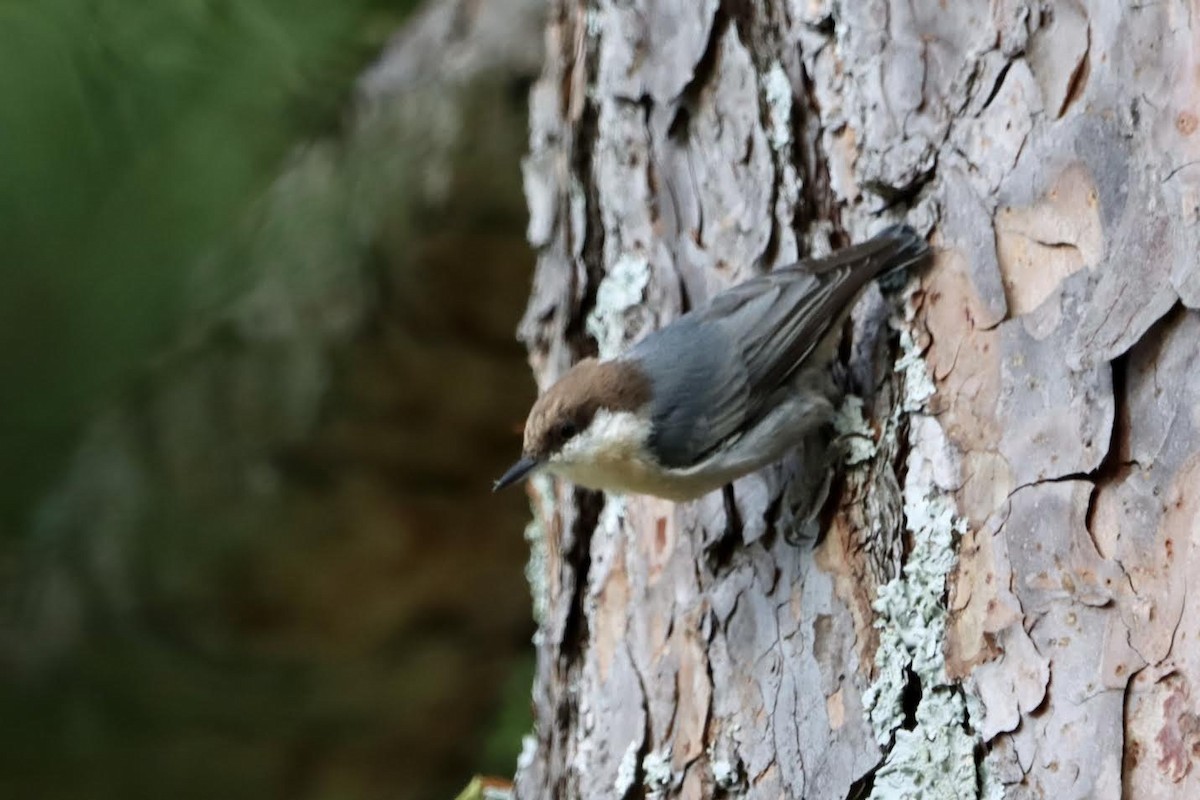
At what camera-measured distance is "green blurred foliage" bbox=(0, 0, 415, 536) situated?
1615mm

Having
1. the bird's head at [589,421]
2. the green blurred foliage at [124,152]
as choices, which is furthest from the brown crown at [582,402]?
the green blurred foliage at [124,152]

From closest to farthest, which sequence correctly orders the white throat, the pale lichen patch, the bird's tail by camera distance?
the bird's tail < the white throat < the pale lichen patch

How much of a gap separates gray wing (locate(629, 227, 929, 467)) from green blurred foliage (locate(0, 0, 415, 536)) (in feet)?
2.41

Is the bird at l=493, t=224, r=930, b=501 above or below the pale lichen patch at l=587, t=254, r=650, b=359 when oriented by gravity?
below

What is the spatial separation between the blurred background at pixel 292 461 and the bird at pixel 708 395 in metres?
0.89

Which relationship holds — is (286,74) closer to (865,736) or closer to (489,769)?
(865,736)

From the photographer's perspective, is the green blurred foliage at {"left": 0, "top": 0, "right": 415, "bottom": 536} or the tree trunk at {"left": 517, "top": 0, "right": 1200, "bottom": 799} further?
the green blurred foliage at {"left": 0, "top": 0, "right": 415, "bottom": 536}

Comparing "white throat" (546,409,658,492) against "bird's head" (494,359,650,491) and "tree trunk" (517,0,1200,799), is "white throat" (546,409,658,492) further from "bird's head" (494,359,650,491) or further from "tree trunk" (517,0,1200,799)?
"tree trunk" (517,0,1200,799)

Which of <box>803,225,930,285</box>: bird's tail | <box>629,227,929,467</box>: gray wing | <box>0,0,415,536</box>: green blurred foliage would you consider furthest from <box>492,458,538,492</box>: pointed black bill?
<box>0,0,415,536</box>: green blurred foliage

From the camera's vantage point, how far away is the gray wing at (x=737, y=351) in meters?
1.33

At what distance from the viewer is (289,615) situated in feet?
8.06

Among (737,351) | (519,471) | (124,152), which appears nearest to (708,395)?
(737,351)

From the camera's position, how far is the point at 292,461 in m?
2.37

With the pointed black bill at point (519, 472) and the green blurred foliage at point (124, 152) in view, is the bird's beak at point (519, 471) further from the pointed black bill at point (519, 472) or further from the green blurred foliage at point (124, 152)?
the green blurred foliage at point (124, 152)
